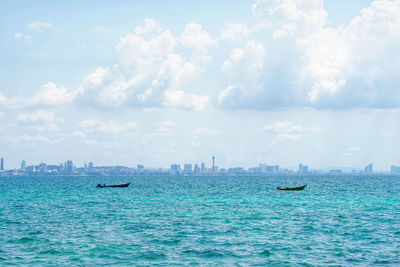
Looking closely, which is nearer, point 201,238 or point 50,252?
point 50,252

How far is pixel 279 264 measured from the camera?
29891 millimetres

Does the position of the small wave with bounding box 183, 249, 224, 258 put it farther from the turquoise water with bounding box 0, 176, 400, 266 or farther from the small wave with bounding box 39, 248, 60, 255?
the small wave with bounding box 39, 248, 60, 255

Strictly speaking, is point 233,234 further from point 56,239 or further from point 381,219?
point 381,219

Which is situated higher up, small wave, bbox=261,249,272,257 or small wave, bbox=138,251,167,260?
small wave, bbox=261,249,272,257

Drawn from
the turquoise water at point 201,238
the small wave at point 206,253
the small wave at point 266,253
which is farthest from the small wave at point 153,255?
the small wave at point 266,253

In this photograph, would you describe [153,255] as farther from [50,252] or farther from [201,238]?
[50,252]

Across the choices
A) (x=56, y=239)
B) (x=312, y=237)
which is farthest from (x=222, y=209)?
(x=56, y=239)

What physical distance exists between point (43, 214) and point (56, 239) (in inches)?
885

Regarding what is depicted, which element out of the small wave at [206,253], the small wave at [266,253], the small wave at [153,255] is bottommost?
the small wave at [153,255]

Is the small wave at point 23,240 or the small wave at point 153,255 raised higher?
the small wave at point 153,255

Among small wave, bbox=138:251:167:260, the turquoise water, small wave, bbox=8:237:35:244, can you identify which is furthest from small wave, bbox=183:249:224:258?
small wave, bbox=8:237:35:244

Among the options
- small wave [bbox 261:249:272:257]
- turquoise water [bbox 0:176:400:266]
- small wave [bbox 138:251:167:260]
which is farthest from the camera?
small wave [bbox 261:249:272:257]

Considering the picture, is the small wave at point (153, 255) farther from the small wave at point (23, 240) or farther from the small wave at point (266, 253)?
the small wave at point (23, 240)

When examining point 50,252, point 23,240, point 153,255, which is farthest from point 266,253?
point 23,240
